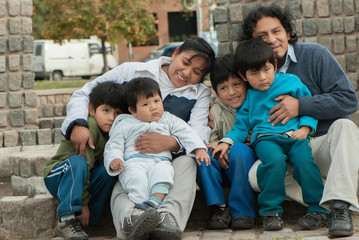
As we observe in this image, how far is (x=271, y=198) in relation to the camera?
11.7ft

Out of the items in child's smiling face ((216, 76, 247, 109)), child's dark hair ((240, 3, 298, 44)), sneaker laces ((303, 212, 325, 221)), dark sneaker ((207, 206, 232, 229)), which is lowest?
dark sneaker ((207, 206, 232, 229))

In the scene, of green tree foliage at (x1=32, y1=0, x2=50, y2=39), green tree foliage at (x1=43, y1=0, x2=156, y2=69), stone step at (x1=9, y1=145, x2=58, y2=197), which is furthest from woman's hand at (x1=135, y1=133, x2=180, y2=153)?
green tree foliage at (x1=32, y1=0, x2=50, y2=39)

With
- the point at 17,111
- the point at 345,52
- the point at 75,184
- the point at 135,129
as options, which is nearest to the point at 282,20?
the point at 135,129

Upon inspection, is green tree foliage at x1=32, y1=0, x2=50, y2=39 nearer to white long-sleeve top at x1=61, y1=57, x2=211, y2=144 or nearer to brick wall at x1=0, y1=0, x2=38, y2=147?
brick wall at x1=0, y1=0, x2=38, y2=147

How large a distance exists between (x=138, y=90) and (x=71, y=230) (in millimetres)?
1031

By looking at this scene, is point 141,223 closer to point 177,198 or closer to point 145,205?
point 145,205

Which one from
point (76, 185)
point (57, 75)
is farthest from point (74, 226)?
point (57, 75)

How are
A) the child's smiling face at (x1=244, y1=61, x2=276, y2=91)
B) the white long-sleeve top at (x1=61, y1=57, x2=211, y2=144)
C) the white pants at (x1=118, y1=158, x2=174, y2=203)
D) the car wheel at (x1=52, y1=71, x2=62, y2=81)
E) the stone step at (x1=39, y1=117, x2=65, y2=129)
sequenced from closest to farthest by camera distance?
the white pants at (x1=118, y1=158, x2=174, y2=203) < the child's smiling face at (x1=244, y1=61, x2=276, y2=91) < the white long-sleeve top at (x1=61, y1=57, x2=211, y2=144) < the stone step at (x1=39, y1=117, x2=65, y2=129) < the car wheel at (x1=52, y1=71, x2=62, y2=81)

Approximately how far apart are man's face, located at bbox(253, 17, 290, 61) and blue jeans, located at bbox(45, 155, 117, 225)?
155 cm

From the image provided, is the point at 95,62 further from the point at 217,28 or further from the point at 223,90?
the point at 223,90

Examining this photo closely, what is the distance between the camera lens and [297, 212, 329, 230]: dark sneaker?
3518mm

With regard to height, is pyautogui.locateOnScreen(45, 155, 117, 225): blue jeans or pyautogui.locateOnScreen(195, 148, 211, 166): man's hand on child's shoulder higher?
pyautogui.locateOnScreen(195, 148, 211, 166): man's hand on child's shoulder

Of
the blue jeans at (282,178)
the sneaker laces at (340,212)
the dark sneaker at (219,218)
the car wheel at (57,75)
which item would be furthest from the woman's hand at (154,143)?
the car wheel at (57,75)

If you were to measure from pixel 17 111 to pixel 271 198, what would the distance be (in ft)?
17.3
